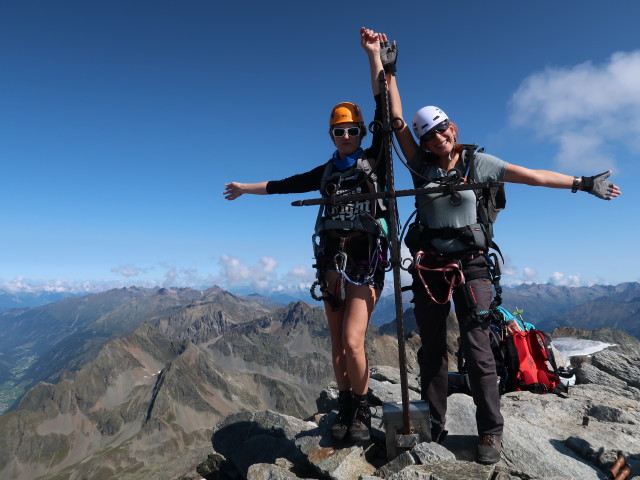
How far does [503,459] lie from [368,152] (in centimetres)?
561

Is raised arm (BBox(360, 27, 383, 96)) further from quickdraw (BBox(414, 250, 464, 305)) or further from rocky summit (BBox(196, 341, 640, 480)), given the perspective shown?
rocky summit (BBox(196, 341, 640, 480))

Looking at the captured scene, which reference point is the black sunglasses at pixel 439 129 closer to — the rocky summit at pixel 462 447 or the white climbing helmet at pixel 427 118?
the white climbing helmet at pixel 427 118

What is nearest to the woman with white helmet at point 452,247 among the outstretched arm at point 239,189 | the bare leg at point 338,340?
the bare leg at point 338,340

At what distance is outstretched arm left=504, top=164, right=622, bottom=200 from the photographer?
628cm

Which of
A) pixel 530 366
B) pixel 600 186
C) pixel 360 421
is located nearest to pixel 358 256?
pixel 360 421

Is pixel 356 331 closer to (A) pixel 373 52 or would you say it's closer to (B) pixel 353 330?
(B) pixel 353 330

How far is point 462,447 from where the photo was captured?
6.82 metres

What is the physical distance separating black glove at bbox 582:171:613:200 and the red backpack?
18.2ft

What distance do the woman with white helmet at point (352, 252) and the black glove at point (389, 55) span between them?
0.13 meters

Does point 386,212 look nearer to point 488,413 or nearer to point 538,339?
point 488,413

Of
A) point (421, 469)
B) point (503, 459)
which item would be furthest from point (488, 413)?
point (421, 469)

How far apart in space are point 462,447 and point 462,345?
1696 mm

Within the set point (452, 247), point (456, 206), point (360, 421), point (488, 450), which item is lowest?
point (488, 450)

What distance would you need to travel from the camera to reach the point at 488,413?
632cm
